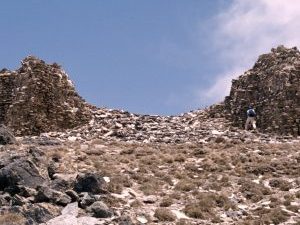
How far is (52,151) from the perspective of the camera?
33.5 meters

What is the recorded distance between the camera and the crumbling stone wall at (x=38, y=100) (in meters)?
45.1

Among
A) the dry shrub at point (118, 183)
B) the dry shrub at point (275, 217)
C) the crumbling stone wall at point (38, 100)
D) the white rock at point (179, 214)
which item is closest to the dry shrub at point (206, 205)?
A: the white rock at point (179, 214)

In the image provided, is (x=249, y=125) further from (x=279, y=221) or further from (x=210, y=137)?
(x=279, y=221)

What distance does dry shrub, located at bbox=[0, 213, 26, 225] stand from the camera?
22.2 metres

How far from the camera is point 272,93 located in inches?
1748

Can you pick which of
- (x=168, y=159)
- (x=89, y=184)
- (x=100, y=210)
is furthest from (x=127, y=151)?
(x=100, y=210)

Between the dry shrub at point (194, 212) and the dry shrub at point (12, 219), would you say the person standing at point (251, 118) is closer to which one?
the dry shrub at point (194, 212)

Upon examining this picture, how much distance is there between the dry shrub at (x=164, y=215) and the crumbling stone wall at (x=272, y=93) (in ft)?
63.4

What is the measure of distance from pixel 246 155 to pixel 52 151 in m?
10.1

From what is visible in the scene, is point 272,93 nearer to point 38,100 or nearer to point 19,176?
point 38,100

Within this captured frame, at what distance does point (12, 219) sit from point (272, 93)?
84.4 ft

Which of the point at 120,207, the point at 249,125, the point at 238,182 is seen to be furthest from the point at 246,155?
the point at 120,207

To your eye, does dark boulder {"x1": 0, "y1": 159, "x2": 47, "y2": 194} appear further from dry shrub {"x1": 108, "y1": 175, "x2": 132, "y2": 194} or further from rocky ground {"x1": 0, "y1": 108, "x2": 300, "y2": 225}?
dry shrub {"x1": 108, "y1": 175, "x2": 132, "y2": 194}

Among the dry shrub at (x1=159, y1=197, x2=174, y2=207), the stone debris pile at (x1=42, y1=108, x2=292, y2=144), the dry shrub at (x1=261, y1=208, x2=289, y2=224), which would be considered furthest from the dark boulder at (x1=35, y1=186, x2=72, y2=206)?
the stone debris pile at (x1=42, y1=108, x2=292, y2=144)
